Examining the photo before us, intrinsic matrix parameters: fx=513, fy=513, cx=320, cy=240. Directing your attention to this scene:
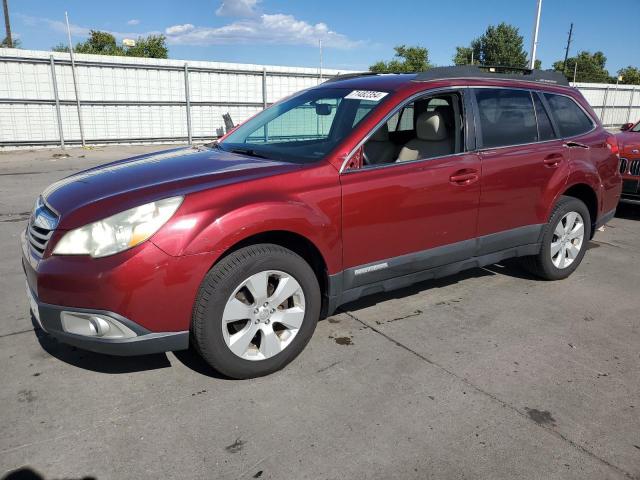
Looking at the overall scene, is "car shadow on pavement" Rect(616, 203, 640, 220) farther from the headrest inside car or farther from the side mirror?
the side mirror

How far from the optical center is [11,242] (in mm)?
5762

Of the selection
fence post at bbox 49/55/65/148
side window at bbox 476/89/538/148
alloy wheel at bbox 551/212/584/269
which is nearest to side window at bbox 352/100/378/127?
side window at bbox 476/89/538/148

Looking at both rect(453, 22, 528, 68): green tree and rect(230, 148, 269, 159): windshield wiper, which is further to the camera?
rect(453, 22, 528, 68): green tree

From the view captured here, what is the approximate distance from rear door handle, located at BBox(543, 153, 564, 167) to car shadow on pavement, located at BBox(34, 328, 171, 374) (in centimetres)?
340

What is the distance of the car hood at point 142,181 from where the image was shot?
8.91 ft

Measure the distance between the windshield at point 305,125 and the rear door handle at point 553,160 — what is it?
1680 millimetres

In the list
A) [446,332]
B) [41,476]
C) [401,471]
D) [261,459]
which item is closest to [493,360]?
[446,332]

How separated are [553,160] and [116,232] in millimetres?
3580

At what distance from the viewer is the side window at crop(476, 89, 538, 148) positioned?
4.02 metres

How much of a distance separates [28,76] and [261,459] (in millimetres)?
16166

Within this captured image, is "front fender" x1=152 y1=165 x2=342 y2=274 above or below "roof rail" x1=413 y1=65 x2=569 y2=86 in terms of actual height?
below

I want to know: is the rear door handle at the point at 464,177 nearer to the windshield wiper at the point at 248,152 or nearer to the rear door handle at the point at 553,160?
the rear door handle at the point at 553,160

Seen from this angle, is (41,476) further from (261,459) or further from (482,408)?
(482,408)

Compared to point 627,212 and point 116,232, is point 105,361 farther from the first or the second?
point 627,212
